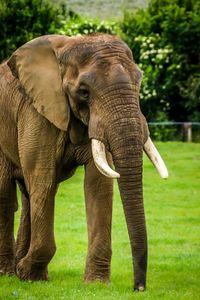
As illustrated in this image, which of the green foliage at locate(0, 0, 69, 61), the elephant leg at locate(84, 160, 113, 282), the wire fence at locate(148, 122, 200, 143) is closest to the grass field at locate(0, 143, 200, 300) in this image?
the elephant leg at locate(84, 160, 113, 282)

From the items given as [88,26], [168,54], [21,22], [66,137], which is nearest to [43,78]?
[66,137]

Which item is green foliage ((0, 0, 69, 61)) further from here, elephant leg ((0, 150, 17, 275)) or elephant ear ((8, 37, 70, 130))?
elephant ear ((8, 37, 70, 130))

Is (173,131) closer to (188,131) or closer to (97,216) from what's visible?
(188,131)

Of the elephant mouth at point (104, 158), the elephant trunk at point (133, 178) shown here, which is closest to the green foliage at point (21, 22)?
the elephant mouth at point (104, 158)

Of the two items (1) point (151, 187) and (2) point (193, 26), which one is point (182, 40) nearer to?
(2) point (193, 26)

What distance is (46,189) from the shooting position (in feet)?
40.0

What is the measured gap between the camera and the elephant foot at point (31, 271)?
496 inches

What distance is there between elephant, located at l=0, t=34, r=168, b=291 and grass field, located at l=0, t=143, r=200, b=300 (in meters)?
0.42

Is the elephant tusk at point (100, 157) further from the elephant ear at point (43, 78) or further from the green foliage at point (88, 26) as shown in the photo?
the green foliage at point (88, 26)

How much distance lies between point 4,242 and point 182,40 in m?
25.2

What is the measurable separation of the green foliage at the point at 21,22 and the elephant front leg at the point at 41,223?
23.5 metres

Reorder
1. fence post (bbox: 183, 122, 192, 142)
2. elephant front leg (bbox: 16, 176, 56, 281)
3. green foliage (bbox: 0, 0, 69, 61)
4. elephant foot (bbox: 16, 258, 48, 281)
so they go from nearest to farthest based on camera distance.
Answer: elephant front leg (bbox: 16, 176, 56, 281), elephant foot (bbox: 16, 258, 48, 281), green foliage (bbox: 0, 0, 69, 61), fence post (bbox: 183, 122, 192, 142)

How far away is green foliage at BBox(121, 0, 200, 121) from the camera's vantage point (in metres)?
37.5

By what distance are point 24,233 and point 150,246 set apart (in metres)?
4.19
